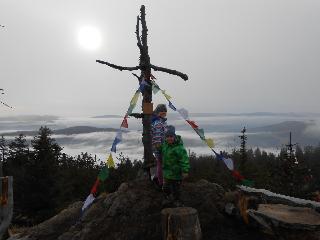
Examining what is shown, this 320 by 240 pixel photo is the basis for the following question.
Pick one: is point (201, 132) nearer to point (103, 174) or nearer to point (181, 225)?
point (103, 174)

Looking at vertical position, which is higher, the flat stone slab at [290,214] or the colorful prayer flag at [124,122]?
the colorful prayer flag at [124,122]

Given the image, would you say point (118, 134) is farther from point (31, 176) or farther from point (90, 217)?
point (31, 176)

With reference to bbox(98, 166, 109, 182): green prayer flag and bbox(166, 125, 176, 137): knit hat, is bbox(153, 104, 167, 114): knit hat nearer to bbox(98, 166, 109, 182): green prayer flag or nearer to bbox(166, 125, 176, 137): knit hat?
bbox(166, 125, 176, 137): knit hat

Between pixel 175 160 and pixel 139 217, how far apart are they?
1.82 metres

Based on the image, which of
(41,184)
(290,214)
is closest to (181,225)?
(290,214)

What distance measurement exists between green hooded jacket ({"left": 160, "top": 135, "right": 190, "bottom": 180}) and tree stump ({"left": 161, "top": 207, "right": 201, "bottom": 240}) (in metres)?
1.03

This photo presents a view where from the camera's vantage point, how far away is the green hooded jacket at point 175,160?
30.4 feet

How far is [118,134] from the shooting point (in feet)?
36.4

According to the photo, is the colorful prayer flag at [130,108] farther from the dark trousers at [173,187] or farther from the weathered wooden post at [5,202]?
the weathered wooden post at [5,202]

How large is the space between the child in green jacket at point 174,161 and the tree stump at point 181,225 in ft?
3.12

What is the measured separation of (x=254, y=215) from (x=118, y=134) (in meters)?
4.28

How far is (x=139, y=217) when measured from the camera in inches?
389

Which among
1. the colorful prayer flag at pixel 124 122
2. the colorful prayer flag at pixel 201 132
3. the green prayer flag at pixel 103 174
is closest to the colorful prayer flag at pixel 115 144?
the colorful prayer flag at pixel 124 122

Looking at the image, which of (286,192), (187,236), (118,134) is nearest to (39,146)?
(286,192)
